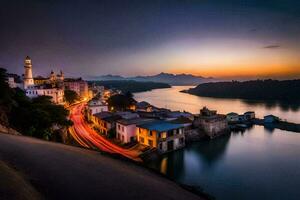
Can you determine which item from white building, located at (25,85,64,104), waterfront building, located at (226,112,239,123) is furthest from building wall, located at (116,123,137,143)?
waterfront building, located at (226,112,239,123)

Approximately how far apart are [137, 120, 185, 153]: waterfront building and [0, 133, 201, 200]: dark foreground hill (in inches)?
598

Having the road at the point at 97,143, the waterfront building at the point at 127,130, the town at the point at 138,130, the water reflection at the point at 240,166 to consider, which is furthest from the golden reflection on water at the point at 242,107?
the road at the point at 97,143

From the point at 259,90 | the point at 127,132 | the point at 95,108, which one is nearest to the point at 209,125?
the point at 127,132

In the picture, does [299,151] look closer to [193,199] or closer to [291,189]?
[291,189]

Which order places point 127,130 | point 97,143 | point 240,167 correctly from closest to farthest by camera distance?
point 240,167, point 97,143, point 127,130

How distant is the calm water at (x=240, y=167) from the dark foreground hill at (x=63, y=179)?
1160 cm

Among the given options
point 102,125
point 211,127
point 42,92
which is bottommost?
point 211,127

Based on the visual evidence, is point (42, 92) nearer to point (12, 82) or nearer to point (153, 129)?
point (12, 82)

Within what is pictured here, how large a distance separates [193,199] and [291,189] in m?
14.8

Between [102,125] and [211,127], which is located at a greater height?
[102,125]

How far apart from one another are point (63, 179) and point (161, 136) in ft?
60.6

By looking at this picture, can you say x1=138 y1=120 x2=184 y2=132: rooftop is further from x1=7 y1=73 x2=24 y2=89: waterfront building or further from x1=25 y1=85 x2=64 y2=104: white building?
x1=7 y1=73 x2=24 y2=89: waterfront building

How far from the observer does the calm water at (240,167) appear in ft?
57.0

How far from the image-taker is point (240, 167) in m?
22.6
